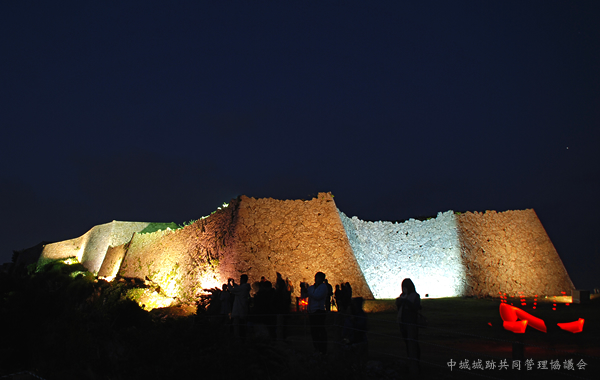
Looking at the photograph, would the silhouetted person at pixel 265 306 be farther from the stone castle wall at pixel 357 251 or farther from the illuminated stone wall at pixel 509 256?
the illuminated stone wall at pixel 509 256

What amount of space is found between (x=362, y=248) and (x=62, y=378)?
43.9ft

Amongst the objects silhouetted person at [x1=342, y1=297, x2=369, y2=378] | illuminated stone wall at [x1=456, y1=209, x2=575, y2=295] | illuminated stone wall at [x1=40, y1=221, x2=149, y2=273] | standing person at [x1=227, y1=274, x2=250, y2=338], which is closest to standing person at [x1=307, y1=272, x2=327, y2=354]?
silhouetted person at [x1=342, y1=297, x2=369, y2=378]

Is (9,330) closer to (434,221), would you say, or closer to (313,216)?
(313,216)

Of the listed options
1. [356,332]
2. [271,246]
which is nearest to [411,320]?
[356,332]

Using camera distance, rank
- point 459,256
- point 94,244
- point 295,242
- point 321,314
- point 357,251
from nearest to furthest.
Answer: point 321,314, point 295,242, point 357,251, point 459,256, point 94,244

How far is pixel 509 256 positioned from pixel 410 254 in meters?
4.99

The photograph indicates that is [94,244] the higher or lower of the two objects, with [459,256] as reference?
higher

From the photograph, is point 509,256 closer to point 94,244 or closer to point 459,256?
point 459,256

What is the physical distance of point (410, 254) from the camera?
19484 millimetres

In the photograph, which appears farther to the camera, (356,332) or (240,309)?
(240,309)

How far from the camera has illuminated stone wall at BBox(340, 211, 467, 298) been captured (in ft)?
60.8

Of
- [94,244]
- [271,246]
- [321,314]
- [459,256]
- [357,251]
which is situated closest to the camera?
[321,314]

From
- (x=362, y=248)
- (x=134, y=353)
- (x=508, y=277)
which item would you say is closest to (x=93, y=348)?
(x=134, y=353)

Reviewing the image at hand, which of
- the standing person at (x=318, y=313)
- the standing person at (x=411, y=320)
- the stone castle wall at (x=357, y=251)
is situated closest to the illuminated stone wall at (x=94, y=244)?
the stone castle wall at (x=357, y=251)
